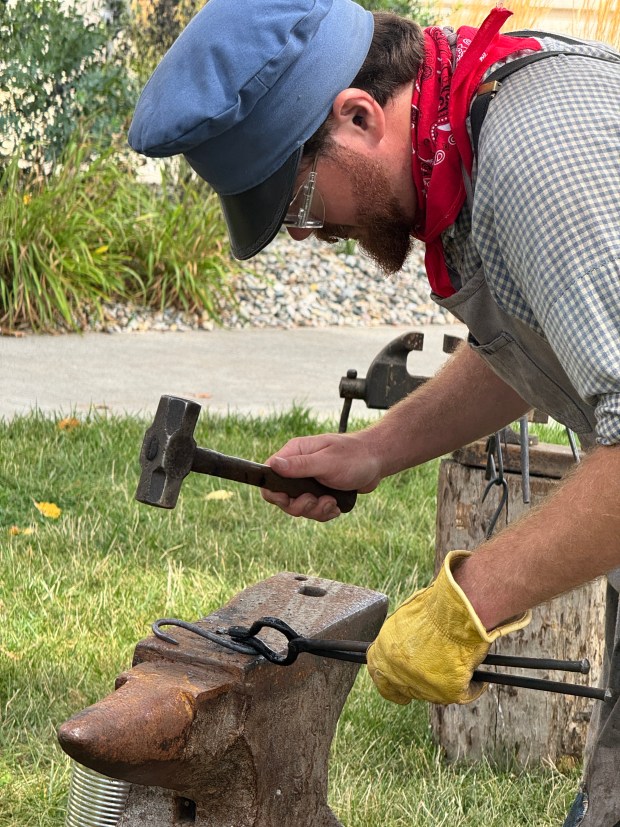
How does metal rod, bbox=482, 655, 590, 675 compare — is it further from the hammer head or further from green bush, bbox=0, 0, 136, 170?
green bush, bbox=0, 0, 136, 170

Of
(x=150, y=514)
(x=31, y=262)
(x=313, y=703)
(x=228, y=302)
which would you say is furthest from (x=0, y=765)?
(x=228, y=302)

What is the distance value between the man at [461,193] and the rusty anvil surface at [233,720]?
8.2 inches

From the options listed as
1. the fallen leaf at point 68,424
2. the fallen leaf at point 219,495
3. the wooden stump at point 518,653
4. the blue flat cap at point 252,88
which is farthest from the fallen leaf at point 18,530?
the blue flat cap at point 252,88

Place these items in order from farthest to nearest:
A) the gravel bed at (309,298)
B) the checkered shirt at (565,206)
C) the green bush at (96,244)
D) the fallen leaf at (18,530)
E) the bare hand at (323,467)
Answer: the gravel bed at (309,298)
the green bush at (96,244)
the fallen leaf at (18,530)
the bare hand at (323,467)
the checkered shirt at (565,206)

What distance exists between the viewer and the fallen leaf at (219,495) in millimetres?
4971

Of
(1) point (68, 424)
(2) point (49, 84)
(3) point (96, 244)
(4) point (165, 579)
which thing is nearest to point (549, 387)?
(4) point (165, 579)

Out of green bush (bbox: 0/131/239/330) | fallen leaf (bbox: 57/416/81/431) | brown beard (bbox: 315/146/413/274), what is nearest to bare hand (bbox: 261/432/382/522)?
brown beard (bbox: 315/146/413/274)

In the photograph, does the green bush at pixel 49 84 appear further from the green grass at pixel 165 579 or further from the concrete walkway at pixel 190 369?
the green grass at pixel 165 579

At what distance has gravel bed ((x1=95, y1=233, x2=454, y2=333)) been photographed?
8078 millimetres

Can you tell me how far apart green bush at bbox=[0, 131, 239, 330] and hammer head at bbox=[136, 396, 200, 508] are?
5425 millimetres

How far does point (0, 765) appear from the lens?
3066 mm

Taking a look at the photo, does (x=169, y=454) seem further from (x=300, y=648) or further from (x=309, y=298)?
(x=309, y=298)

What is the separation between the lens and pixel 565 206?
59.8 inches

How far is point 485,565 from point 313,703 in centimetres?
53
